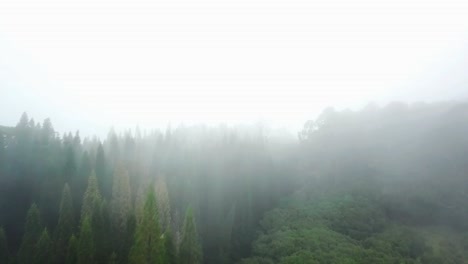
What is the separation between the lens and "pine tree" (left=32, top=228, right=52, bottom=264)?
2928cm

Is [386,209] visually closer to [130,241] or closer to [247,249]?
[247,249]

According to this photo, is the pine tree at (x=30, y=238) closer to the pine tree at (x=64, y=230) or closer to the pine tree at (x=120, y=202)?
the pine tree at (x=64, y=230)

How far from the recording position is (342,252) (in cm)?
3247

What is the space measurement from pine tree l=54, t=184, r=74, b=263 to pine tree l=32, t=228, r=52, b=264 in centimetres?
77

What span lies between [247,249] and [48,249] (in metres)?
21.8

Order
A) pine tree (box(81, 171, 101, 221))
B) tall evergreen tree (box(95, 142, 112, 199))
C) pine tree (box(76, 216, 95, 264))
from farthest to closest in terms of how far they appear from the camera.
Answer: tall evergreen tree (box(95, 142, 112, 199)) < pine tree (box(81, 171, 101, 221)) < pine tree (box(76, 216, 95, 264))

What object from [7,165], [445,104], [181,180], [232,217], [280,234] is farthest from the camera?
[445,104]

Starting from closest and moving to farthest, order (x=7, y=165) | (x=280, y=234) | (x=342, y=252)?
(x=342, y=252)
(x=280, y=234)
(x=7, y=165)

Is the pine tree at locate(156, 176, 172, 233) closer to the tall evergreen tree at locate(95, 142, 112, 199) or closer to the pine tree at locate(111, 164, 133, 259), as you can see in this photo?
the pine tree at locate(111, 164, 133, 259)

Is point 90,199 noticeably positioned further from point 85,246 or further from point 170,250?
point 170,250

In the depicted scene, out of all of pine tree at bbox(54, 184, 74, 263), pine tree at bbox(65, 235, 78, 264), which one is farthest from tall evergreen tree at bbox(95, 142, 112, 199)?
pine tree at bbox(65, 235, 78, 264)

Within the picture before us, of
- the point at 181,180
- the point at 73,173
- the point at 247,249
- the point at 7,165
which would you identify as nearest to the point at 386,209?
the point at 247,249

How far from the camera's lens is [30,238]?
105 feet

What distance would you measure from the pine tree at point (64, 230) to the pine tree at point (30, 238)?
2411 millimetres
